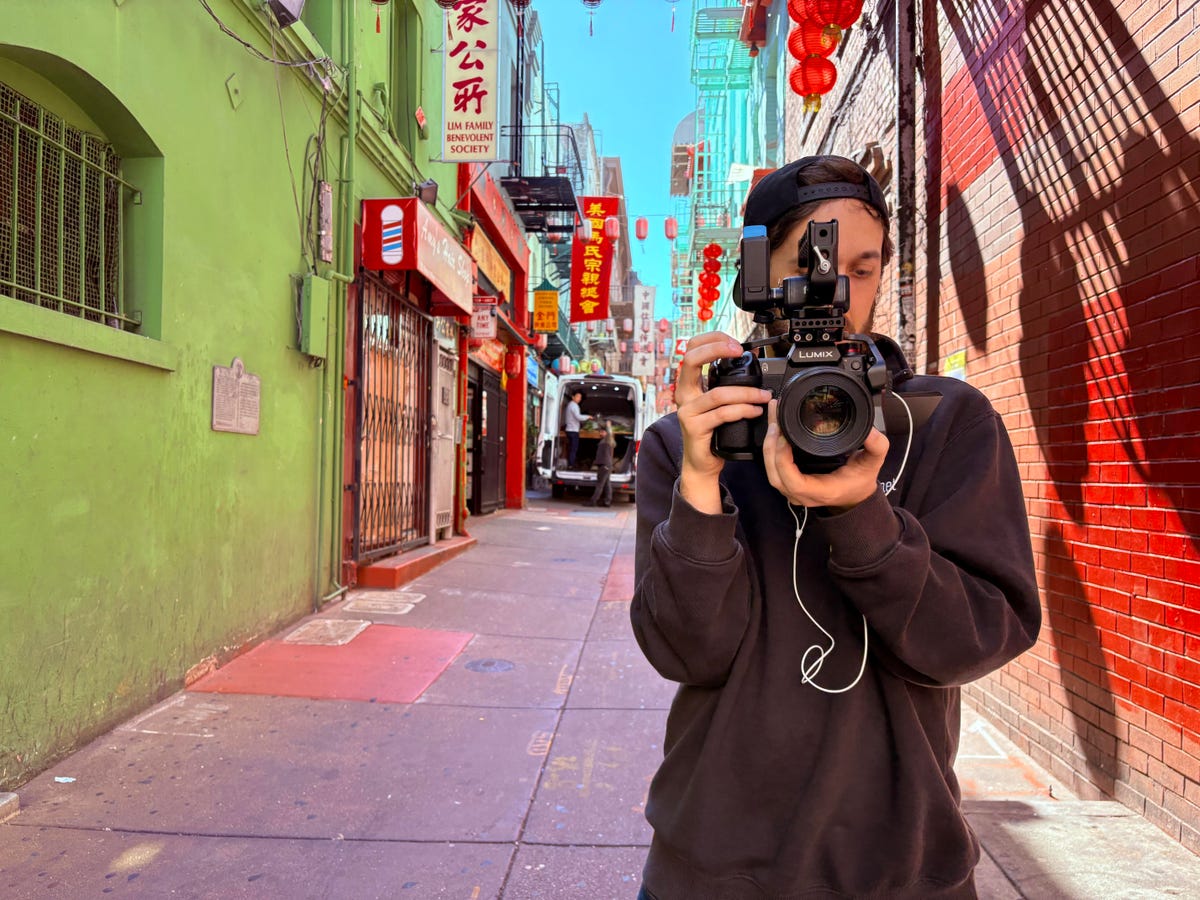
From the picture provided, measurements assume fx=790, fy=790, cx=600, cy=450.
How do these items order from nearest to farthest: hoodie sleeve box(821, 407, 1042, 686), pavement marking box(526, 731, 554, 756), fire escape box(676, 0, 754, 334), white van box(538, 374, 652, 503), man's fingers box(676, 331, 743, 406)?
hoodie sleeve box(821, 407, 1042, 686)
man's fingers box(676, 331, 743, 406)
pavement marking box(526, 731, 554, 756)
white van box(538, 374, 652, 503)
fire escape box(676, 0, 754, 334)

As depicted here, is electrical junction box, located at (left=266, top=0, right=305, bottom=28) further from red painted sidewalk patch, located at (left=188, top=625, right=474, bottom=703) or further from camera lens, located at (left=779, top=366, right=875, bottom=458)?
camera lens, located at (left=779, top=366, right=875, bottom=458)

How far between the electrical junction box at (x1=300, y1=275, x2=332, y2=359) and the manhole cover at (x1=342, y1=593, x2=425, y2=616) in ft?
6.59

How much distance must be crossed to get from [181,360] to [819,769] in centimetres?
420

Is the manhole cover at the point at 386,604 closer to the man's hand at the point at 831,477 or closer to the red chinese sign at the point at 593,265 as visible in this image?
the man's hand at the point at 831,477

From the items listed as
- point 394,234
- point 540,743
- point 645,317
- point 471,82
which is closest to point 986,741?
point 540,743

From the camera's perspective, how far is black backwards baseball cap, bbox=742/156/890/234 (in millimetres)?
1207

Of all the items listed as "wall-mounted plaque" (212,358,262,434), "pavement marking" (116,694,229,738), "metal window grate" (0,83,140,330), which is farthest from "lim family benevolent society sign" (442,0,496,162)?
"pavement marking" (116,694,229,738)

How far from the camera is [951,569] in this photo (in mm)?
1028

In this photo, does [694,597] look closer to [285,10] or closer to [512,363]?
[285,10]

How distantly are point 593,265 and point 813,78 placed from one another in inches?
442

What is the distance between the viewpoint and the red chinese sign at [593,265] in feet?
54.5

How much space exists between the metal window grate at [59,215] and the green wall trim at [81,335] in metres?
0.18

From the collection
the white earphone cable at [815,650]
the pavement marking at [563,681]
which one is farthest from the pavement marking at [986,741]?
the white earphone cable at [815,650]

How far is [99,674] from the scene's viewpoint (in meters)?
3.59
